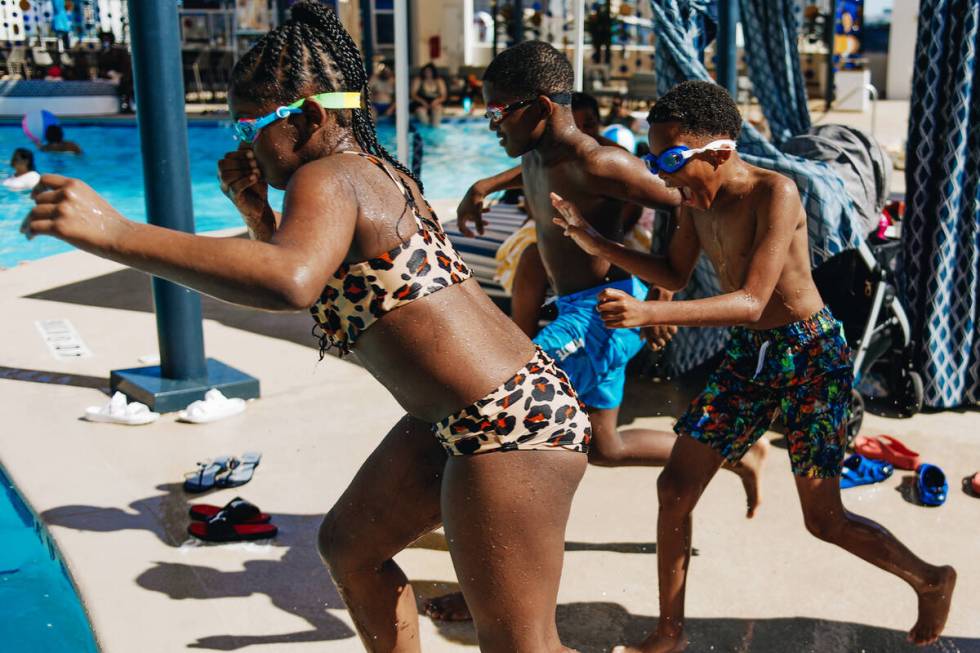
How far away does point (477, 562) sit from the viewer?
7.47ft

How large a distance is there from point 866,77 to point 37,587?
2483 cm

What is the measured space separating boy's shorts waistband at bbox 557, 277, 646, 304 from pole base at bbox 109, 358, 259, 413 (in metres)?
2.21

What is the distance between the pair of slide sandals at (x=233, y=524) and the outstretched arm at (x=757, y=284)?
2.00 metres

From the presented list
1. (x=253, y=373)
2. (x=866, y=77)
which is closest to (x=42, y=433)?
(x=253, y=373)

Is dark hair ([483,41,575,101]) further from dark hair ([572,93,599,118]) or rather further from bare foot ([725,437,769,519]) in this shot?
bare foot ([725,437,769,519])

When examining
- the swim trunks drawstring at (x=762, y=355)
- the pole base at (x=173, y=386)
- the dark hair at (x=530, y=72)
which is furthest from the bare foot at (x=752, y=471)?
the pole base at (x=173, y=386)

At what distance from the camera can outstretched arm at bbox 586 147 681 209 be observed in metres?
3.89

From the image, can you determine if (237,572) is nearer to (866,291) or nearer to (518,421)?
(518,421)

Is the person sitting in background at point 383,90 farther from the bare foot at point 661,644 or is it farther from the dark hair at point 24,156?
the bare foot at point 661,644

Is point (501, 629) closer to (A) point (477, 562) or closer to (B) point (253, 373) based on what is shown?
(A) point (477, 562)

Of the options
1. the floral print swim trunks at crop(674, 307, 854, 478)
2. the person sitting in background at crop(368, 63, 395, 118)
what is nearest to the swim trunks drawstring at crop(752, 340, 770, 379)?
the floral print swim trunks at crop(674, 307, 854, 478)

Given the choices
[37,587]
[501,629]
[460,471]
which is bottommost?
[37,587]

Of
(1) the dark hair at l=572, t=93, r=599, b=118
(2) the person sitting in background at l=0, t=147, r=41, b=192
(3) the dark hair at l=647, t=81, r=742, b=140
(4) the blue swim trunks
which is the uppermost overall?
(3) the dark hair at l=647, t=81, r=742, b=140

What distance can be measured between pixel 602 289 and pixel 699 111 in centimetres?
118
